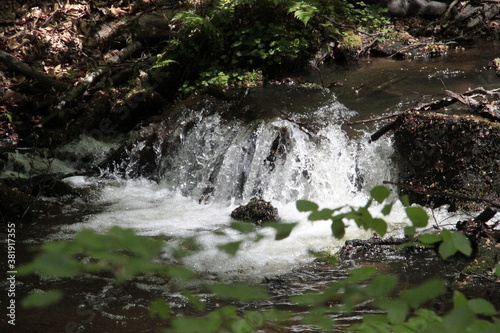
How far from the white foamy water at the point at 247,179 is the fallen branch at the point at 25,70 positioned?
2494 millimetres

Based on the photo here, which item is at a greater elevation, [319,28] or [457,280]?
[319,28]

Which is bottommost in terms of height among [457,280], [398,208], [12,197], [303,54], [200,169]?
[457,280]

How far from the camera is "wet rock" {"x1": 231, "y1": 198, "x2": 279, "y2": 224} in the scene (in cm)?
589

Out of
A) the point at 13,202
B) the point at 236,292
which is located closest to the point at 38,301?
the point at 236,292

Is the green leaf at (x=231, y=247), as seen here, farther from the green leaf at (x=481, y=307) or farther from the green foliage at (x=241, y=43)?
the green foliage at (x=241, y=43)

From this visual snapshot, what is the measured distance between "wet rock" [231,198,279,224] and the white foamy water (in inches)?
8.1

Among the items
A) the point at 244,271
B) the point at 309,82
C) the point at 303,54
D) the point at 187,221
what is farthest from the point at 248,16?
the point at 244,271

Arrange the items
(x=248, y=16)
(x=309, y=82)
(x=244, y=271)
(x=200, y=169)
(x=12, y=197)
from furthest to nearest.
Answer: (x=248, y=16) → (x=309, y=82) → (x=200, y=169) → (x=12, y=197) → (x=244, y=271)

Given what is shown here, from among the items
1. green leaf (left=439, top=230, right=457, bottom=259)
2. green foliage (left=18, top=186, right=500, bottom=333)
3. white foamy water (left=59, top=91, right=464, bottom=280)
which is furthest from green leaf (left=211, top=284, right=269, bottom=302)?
white foamy water (left=59, top=91, right=464, bottom=280)

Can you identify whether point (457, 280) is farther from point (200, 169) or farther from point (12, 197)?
point (12, 197)

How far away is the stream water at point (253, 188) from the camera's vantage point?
4.06m

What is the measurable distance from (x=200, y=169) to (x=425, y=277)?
13.1ft

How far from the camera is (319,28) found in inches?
399

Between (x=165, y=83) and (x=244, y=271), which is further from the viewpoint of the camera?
(x=165, y=83)
